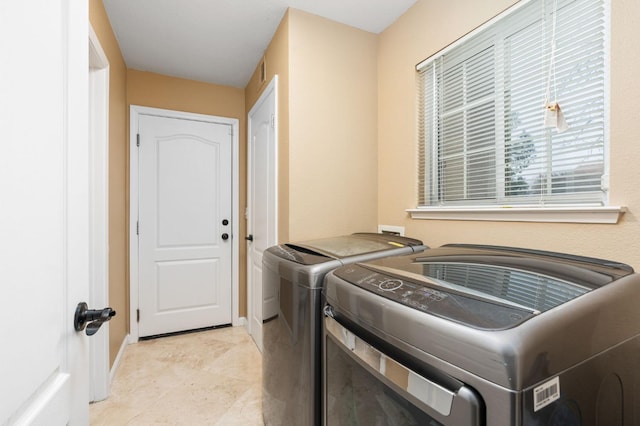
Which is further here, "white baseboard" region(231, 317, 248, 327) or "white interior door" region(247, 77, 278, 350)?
"white baseboard" region(231, 317, 248, 327)

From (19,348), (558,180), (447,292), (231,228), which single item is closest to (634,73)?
(558,180)

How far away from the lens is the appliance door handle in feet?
1.81

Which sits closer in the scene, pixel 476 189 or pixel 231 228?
pixel 476 189

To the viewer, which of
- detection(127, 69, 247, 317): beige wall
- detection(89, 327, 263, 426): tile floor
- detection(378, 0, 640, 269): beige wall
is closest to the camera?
detection(378, 0, 640, 269): beige wall

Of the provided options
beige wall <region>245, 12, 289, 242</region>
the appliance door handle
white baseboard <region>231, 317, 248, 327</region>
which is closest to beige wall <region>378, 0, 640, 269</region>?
beige wall <region>245, 12, 289, 242</region>

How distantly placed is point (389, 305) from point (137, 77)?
3.05 meters

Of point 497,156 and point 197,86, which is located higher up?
point 197,86

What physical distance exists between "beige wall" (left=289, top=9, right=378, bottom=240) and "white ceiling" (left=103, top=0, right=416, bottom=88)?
115 millimetres

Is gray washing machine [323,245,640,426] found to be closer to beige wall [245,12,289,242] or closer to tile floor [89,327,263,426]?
beige wall [245,12,289,242]

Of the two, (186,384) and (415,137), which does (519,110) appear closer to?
(415,137)

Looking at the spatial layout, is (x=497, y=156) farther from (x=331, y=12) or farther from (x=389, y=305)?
(x=331, y=12)

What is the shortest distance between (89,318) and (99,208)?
143cm

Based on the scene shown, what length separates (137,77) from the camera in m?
2.68

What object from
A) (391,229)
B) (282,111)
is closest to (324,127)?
(282,111)
